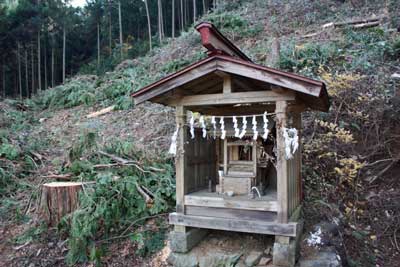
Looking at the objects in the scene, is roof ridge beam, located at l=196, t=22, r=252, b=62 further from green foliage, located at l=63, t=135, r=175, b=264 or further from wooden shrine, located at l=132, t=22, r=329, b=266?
green foliage, located at l=63, t=135, r=175, b=264

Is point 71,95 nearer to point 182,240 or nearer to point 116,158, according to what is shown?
point 116,158

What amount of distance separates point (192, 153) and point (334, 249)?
7.24 ft

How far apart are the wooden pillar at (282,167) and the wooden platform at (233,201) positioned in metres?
0.10

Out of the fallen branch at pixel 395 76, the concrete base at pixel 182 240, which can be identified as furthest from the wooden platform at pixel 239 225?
the fallen branch at pixel 395 76

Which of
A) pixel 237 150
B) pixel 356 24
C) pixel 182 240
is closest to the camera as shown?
pixel 182 240

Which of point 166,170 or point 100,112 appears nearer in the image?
point 166,170

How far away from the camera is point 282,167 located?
3770mm

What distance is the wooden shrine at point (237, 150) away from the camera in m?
3.72

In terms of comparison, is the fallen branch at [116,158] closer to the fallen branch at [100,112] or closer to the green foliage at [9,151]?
the green foliage at [9,151]

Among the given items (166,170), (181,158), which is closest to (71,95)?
(166,170)

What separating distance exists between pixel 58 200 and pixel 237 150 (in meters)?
2.91

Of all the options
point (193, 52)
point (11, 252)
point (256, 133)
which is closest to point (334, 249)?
point (256, 133)

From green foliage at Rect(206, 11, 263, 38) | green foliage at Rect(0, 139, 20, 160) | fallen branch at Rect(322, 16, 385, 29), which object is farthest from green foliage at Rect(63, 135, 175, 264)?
green foliage at Rect(206, 11, 263, 38)

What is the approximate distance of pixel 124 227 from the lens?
5004 millimetres
